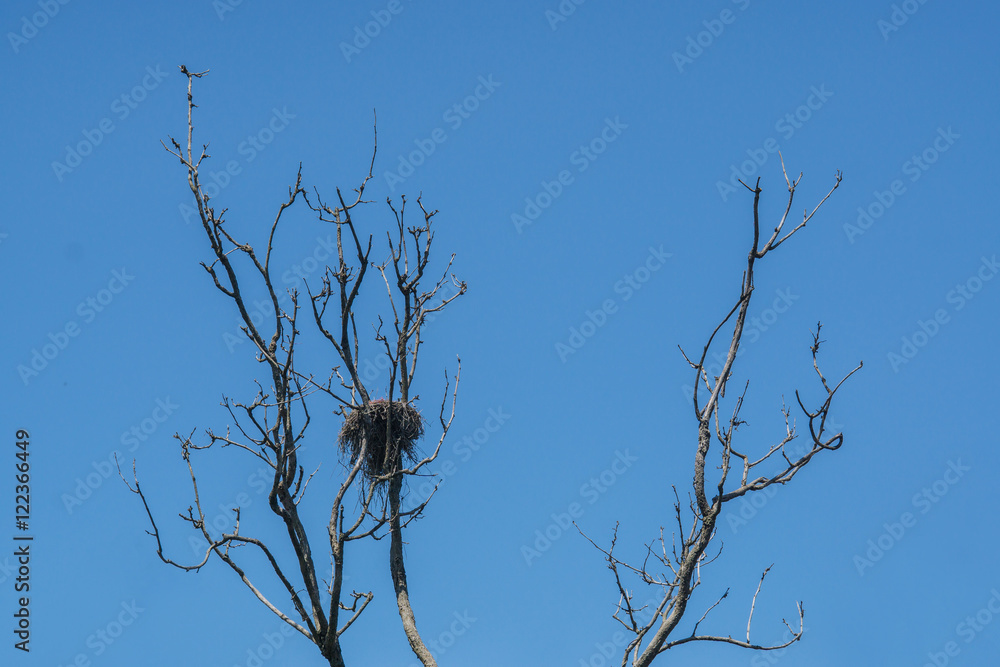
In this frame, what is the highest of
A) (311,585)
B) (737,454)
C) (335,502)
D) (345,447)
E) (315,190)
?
(345,447)

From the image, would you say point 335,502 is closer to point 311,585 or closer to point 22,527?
point 311,585

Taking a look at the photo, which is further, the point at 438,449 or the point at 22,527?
the point at 22,527

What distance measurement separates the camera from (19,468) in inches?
Result: 380

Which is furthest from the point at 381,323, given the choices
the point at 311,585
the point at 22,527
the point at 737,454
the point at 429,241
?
the point at 22,527

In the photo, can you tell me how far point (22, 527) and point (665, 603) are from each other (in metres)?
6.52

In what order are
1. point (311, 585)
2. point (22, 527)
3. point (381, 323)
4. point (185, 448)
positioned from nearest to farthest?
1. point (311, 585)
2. point (185, 448)
3. point (381, 323)
4. point (22, 527)

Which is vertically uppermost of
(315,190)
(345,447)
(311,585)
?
(345,447)

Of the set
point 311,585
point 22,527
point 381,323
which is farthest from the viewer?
point 22,527

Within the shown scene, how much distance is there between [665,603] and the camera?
4949mm

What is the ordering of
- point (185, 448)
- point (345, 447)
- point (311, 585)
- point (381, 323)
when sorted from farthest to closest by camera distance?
point (345, 447) < point (381, 323) < point (185, 448) < point (311, 585)

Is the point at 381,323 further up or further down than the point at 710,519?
further up

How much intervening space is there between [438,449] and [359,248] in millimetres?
974

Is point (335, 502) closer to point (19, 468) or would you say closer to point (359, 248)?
point (359, 248)

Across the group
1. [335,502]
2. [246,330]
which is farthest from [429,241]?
[335,502]
